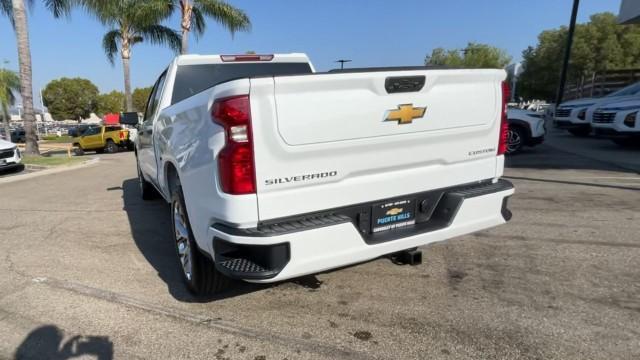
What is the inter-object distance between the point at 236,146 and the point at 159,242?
2860mm

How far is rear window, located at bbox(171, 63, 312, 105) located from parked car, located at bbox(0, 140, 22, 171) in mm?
9597

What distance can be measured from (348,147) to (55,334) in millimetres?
2318

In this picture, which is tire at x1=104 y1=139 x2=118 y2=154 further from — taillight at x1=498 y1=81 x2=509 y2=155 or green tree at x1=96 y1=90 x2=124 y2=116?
A: green tree at x1=96 y1=90 x2=124 y2=116

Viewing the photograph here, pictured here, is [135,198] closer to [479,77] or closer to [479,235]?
[479,235]

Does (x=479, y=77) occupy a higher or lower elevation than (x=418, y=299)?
higher

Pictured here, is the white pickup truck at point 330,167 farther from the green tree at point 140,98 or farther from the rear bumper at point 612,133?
the green tree at point 140,98

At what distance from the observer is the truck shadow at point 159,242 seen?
329 cm

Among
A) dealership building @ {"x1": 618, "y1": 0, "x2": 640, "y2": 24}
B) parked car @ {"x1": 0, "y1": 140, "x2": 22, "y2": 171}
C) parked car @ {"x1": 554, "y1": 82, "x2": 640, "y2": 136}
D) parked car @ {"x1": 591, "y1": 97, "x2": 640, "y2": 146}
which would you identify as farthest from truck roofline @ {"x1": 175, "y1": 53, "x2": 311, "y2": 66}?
dealership building @ {"x1": 618, "y1": 0, "x2": 640, "y2": 24}

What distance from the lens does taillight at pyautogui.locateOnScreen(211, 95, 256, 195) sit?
2.25 metres

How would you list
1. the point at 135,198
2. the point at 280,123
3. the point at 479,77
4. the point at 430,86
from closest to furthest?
the point at 280,123, the point at 430,86, the point at 479,77, the point at 135,198

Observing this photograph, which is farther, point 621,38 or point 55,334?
point 621,38

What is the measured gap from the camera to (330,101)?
96.0 inches

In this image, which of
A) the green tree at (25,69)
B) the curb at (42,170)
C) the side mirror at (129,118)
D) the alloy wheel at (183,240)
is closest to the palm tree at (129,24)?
the green tree at (25,69)

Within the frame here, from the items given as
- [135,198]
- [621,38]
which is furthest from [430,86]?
[621,38]
